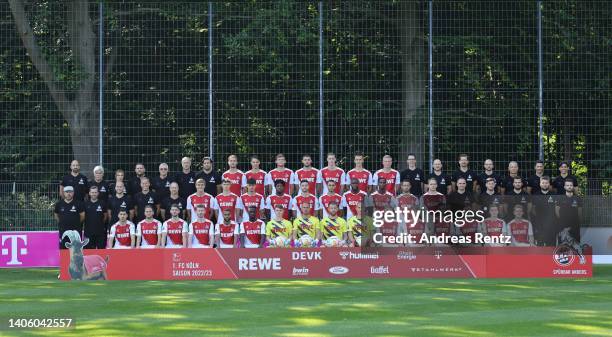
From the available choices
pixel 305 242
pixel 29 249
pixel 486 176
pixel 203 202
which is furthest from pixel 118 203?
pixel 486 176

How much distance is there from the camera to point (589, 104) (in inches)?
989

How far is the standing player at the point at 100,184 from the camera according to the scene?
2178 centimetres

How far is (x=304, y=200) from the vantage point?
69.7 feet

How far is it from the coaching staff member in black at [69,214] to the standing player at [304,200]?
14.0 feet

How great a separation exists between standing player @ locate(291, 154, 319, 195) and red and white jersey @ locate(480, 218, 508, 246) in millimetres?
3928

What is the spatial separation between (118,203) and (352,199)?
4683mm

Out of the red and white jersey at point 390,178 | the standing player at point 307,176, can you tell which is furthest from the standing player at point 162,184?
the red and white jersey at point 390,178

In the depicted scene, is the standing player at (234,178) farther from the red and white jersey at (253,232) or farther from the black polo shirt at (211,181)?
the red and white jersey at (253,232)

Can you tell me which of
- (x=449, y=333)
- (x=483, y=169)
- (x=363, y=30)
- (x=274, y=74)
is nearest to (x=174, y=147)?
(x=274, y=74)

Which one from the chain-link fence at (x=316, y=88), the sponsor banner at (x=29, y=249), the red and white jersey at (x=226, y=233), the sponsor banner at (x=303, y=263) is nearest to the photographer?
the sponsor banner at (x=303, y=263)

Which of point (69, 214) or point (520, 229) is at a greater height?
point (69, 214)

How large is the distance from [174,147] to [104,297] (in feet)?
29.4

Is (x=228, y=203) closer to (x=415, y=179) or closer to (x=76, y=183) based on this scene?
(x=76, y=183)

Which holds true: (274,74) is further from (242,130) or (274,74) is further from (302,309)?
(302,309)
